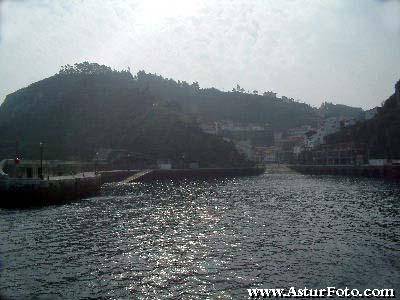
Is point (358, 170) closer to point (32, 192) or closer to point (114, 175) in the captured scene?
point (114, 175)

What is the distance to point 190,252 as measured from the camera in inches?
958

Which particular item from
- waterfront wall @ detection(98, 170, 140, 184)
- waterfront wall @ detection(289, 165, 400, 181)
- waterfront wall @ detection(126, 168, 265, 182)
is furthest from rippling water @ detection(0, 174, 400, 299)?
waterfront wall @ detection(289, 165, 400, 181)

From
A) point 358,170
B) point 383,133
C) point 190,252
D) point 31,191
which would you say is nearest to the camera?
point 190,252

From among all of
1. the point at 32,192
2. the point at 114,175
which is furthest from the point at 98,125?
the point at 32,192

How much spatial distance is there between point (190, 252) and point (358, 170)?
119944 millimetres

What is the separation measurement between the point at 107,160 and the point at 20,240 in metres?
101

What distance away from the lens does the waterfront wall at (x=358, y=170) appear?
113625 millimetres

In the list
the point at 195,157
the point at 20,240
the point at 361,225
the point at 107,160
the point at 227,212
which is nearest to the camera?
the point at 20,240

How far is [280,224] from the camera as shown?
35.0 m

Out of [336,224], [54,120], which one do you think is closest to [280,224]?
[336,224]

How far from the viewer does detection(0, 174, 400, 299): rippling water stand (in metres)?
18.1

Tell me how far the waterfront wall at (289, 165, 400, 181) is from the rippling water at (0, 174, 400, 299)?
79.6 metres

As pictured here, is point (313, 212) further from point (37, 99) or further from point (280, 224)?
point (37, 99)

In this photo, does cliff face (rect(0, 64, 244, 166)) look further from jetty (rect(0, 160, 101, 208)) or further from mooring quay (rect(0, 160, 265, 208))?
jetty (rect(0, 160, 101, 208))
